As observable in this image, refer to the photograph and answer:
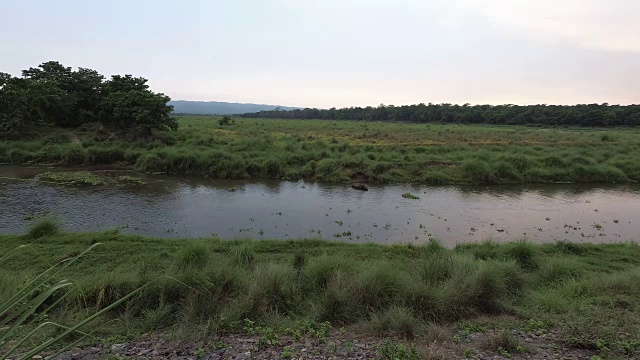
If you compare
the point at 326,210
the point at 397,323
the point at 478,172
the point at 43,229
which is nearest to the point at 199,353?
the point at 397,323

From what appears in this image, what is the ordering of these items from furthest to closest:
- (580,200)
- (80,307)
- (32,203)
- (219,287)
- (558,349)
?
(580,200), (32,203), (219,287), (80,307), (558,349)

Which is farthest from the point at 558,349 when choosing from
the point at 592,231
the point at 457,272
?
the point at 592,231

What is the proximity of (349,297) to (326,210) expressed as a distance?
1059cm

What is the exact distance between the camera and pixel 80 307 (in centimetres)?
605

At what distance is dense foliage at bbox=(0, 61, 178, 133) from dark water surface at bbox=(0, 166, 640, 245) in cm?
940

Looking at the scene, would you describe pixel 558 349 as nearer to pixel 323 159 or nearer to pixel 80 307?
pixel 80 307

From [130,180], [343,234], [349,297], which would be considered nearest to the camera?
[349,297]

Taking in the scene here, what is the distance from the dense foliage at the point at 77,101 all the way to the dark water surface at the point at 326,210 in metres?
9.40

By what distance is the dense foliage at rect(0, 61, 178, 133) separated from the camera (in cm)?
2964

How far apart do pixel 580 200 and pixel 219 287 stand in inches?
828

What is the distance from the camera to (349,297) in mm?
6637

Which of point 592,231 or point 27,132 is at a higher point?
point 27,132

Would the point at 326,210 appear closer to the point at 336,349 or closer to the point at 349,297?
the point at 349,297

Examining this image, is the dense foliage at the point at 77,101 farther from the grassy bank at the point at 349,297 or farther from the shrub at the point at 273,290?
the shrub at the point at 273,290
